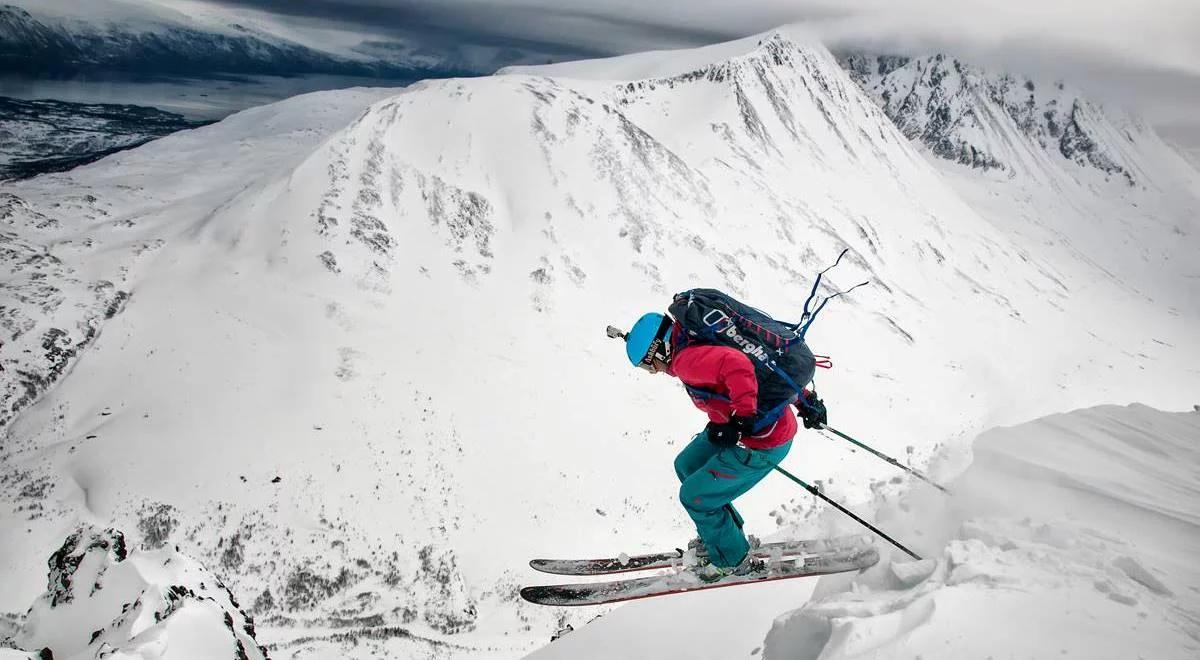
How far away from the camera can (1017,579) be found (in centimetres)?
479

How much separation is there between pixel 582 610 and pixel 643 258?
27778 mm

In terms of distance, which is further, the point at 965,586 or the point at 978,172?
the point at 978,172

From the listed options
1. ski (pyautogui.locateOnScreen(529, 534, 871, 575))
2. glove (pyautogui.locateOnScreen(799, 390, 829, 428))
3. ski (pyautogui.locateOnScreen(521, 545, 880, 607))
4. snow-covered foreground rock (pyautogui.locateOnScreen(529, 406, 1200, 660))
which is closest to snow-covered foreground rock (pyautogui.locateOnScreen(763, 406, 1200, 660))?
snow-covered foreground rock (pyautogui.locateOnScreen(529, 406, 1200, 660))

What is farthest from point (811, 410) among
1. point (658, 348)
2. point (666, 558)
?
point (666, 558)

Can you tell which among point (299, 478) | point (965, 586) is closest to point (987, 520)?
point (965, 586)

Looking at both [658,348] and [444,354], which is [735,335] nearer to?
[658,348]

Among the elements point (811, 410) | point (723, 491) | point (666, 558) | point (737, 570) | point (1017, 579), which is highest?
→ point (811, 410)

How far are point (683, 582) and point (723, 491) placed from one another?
1675mm

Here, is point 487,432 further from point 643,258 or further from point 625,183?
point 625,183

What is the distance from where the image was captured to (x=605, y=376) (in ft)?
101

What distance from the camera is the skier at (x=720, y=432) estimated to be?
5.77 m

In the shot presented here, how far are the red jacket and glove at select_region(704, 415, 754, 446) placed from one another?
114mm

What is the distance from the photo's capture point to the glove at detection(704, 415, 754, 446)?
5918 millimetres

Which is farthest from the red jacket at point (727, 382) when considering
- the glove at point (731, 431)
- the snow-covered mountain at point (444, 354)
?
the snow-covered mountain at point (444, 354)
